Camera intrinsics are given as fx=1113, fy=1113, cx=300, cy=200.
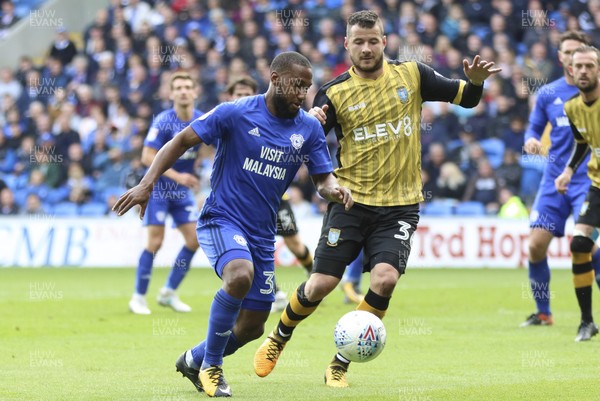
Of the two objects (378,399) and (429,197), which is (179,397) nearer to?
(378,399)

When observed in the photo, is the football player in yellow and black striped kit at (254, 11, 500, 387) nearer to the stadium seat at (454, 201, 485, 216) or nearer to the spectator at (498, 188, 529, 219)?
the spectator at (498, 188, 529, 219)

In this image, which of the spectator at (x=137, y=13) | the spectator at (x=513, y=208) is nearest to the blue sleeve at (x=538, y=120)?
the spectator at (x=513, y=208)

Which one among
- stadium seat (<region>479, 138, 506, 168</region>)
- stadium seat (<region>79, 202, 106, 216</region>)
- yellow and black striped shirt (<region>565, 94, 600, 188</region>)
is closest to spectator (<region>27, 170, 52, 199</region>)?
stadium seat (<region>79, 202, 106, 216</region>)

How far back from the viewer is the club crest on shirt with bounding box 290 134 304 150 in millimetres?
7410

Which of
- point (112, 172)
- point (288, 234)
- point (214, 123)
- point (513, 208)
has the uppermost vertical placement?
point (214, 123)

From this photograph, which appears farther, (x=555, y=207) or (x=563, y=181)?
(x=555, y=207)

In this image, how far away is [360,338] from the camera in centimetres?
736

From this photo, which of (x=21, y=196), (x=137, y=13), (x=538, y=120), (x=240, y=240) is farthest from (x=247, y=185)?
(x=137, y=13)

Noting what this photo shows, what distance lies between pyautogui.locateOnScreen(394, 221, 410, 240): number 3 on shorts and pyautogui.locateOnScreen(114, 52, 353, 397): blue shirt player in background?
2.24 feet

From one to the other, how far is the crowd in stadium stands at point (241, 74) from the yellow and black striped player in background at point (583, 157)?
9.34 metres

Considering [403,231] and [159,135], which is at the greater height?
[403,231]

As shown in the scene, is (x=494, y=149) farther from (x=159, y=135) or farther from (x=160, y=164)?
(x=160, y=164)

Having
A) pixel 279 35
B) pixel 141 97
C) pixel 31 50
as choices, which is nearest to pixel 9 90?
pixel 31 50

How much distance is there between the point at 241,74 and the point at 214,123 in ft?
48.0
